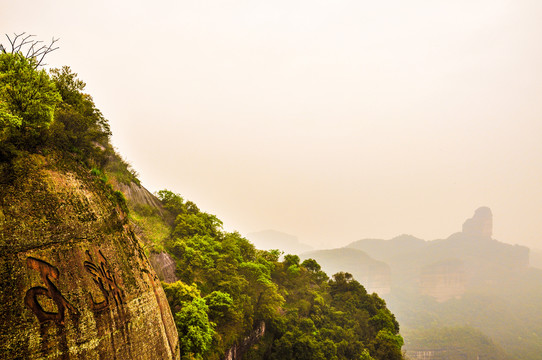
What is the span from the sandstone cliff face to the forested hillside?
2.91ft

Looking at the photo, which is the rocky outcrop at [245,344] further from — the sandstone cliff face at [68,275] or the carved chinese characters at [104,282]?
the carved chinese characters at [104,282]

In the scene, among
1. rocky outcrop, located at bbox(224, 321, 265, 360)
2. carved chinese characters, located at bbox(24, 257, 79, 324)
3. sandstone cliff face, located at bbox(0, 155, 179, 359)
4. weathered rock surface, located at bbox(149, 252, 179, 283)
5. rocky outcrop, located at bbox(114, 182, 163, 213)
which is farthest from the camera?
rocky outcrop, located at bbox(114, 182, 163, 213)

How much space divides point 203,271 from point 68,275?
1479cm

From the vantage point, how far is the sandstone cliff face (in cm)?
712

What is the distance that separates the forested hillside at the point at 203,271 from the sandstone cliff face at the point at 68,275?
2.91ft

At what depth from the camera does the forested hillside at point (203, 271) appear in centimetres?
909

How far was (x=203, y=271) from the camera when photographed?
72.1ft

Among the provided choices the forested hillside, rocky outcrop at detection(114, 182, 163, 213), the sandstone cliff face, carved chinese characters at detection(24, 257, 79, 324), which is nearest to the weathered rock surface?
the forested hillside

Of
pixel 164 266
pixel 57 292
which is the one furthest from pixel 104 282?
pixel 164 266

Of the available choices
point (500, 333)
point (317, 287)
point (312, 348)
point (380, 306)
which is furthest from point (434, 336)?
point (312, 348)

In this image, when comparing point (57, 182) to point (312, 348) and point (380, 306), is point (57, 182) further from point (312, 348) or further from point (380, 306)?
point (380, 306)

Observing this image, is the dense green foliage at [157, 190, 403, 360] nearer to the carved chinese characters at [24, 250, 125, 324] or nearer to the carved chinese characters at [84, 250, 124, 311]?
the carved chinese characters at [84, 250, 124, 311]

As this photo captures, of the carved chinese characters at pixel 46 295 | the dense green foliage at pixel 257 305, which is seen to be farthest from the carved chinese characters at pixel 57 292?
the dense green foliage at pixel 257 305

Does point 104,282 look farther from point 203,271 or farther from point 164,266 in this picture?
point 203,271
